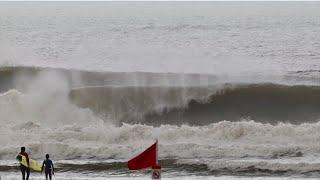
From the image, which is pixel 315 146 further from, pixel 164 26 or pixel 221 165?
pixel 164 26

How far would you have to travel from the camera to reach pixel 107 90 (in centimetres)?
2919

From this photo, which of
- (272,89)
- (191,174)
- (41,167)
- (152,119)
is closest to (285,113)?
(272,89)

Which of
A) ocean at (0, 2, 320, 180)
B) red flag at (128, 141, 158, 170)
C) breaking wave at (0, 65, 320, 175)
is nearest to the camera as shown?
red flag at (128, 141, 158, 170)

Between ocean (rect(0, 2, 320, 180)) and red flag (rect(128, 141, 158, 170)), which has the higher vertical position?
ocean (rect(0, 2, 320, 180))

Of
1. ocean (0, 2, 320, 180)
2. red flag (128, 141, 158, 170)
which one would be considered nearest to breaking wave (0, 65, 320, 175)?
ocean (0, 2, 320, 180)

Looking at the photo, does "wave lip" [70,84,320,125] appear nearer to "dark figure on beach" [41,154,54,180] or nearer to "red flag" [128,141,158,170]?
"dark figure on beach" [41,154,54,180]

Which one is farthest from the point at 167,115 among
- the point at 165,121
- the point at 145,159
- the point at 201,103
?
the point at 145,159

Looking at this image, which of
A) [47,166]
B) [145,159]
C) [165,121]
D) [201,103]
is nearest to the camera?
[145,159]

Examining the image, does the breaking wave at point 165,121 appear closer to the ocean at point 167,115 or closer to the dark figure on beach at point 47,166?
the ocean at point 167,115

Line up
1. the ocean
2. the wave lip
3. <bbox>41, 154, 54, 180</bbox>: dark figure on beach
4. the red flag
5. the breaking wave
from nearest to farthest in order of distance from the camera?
1. the red flag
2. <bbox>41, 154, 54, 180</bbox>: dark figure on beach
3. the ocean
4. the breaking wave
5. the wave lip

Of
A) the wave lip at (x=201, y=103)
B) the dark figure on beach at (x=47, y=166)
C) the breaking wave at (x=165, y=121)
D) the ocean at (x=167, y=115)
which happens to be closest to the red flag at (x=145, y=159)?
the dark figure on beach at (x=47, y=166)

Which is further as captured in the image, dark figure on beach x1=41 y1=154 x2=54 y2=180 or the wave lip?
the wave lip

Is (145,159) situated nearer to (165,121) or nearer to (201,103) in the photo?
(165,121)

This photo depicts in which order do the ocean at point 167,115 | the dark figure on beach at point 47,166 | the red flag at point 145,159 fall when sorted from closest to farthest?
the red flag at point 145,159 < the dark figure on beach at point 47,166 < the ocean at point 167,115
